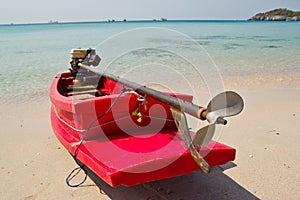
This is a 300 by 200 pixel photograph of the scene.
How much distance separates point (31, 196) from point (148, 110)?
58.6 inches

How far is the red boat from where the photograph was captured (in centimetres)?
243

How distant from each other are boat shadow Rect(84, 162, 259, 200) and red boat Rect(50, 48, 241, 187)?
0.42 m

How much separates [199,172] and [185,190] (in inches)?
15.7

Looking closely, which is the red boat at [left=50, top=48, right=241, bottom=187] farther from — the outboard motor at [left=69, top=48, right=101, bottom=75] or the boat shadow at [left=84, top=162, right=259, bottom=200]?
the outboard motor at [left=69, top=48, right=101, bottom=75]

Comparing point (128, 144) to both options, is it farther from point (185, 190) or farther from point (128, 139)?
point (185, 190)

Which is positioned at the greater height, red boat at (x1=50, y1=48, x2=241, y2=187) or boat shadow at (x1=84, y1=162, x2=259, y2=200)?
red boat at (x1=50, y1=48, x2=241, y2=187)

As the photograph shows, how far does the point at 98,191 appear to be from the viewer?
3.06 m

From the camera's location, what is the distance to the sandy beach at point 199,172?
9.83ft

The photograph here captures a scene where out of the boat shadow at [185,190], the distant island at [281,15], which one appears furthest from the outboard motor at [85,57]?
the distant island at [281,15]

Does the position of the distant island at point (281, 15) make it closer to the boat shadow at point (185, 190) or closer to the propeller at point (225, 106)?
the boat shadow at point (185, 190)

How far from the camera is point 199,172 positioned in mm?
3338

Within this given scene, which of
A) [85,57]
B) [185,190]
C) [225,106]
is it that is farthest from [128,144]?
[85,57]

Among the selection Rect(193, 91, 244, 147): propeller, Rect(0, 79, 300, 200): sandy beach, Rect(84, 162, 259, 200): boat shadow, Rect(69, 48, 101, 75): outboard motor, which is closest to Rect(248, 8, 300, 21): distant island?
Rect(0, 79, 300, 200): sandy beach

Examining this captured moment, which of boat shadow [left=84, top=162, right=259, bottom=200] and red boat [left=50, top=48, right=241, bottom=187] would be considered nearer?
red boat [left=50, top=48, right=241, bottom=187]
